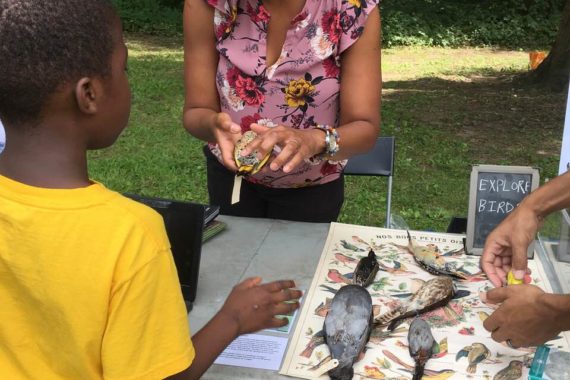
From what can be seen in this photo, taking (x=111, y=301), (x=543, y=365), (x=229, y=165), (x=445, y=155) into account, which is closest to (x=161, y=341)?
(x=111, y=301)

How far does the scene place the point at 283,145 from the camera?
1528mm

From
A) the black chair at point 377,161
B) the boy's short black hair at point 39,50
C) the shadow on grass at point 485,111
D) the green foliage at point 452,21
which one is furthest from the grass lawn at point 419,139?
the boy's short black hair at point 39,50

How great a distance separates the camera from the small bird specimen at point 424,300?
1.48 meters

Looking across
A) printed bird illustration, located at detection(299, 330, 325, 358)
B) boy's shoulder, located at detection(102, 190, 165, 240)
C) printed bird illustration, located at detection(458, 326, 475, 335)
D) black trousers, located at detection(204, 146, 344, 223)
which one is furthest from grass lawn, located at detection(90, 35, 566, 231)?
boy's shoulder, located at detection(102, 190, 165, 240)

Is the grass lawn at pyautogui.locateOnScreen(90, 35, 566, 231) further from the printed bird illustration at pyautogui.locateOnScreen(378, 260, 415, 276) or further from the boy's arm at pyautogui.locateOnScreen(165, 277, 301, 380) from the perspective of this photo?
the boy's arm at pyautogui.locateOnScreen(165, 277, 301, 380)

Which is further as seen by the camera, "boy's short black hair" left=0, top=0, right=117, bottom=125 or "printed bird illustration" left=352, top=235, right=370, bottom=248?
"printed bird illustration" left=352, top=235, right=370, bottom=248

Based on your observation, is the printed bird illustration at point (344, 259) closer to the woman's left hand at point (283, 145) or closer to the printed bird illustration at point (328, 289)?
the printed bird illustration at point (328, 289)

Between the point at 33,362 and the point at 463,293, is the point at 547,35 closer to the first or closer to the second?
the point at 463,293

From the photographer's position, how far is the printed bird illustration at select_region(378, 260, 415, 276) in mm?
1726

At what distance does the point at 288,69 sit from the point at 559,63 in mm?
6893

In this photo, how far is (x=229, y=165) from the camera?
1.58 m

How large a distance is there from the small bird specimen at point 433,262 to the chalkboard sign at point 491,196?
130 mm

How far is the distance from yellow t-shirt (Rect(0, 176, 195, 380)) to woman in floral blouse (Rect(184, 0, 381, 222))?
2.57ft

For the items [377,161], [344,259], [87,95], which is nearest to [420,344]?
[344,259]
